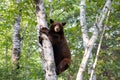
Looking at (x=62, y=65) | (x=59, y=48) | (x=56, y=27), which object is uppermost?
(x=56, y=27)

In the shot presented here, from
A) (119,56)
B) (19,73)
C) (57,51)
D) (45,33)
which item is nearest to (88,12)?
(119,56)

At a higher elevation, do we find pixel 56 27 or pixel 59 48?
pixel 56 27

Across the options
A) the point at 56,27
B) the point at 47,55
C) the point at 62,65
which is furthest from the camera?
the point at 62,65

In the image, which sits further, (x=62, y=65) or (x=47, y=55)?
(x=62, y=65)

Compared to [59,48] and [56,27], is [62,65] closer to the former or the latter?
[59,48]

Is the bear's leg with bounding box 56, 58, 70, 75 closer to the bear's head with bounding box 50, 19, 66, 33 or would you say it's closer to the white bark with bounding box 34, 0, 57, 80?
the bear's head with bounding box 50, 19, 66, 33

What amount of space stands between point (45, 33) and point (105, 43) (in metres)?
10.4

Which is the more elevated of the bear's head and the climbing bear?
the bear's head

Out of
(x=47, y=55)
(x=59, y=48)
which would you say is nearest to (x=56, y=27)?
(x=59, y=48)

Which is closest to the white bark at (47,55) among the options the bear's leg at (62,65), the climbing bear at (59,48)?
the climbing bear at (59,48)

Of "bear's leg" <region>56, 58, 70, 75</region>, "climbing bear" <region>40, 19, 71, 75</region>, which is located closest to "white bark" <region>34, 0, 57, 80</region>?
"climbing bear" <region>40, 19, 71, 75</region>

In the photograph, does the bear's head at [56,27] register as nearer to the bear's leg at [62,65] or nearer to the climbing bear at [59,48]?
the climbing bear at [59,48]

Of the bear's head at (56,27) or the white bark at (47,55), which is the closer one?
the white bark at (47,55)

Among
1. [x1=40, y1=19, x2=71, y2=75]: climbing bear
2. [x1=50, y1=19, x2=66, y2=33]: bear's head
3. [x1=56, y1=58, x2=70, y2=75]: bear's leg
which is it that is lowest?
[x1=56, y1=58, x2=70, y2=75]: bear's leg
